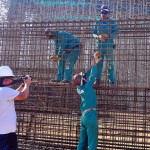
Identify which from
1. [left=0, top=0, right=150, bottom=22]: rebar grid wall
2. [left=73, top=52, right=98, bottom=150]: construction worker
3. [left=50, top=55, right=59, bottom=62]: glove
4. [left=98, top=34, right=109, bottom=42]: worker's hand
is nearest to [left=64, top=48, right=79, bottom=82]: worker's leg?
[left=50, top=55, right=59, bottom=62]: glove

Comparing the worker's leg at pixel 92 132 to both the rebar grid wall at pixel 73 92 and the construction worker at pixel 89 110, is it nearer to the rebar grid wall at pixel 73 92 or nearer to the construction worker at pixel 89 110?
the construction worker at pixel 89 110

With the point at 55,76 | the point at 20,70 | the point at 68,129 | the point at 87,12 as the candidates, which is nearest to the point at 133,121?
the point at 68,129

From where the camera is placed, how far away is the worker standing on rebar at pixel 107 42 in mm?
6868

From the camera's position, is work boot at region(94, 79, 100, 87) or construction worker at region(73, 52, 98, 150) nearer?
construction worker at region(73, 52, 98, 150)

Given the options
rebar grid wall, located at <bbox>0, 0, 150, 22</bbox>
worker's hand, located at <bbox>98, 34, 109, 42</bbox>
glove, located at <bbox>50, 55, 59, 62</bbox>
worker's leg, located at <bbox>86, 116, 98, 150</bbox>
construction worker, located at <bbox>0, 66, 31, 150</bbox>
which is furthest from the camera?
rebar grid wall, located at <bbox>0, 0, 150, 22</bbox>

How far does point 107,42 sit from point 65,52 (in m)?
0.94

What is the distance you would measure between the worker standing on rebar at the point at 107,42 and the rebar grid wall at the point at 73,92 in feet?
0.37

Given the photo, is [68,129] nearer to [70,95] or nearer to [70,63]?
[70,95]

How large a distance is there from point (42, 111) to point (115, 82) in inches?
68.4

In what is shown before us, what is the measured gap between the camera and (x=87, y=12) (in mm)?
16656

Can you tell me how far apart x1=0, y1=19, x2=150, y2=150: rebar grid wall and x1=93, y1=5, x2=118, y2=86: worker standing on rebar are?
0.11m

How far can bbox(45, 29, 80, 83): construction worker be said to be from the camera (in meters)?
7.17

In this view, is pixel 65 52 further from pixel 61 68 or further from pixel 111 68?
pixel 111 68

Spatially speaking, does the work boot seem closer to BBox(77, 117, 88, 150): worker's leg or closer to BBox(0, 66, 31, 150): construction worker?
BBox(77, 117, 88, 150): worker's leg
